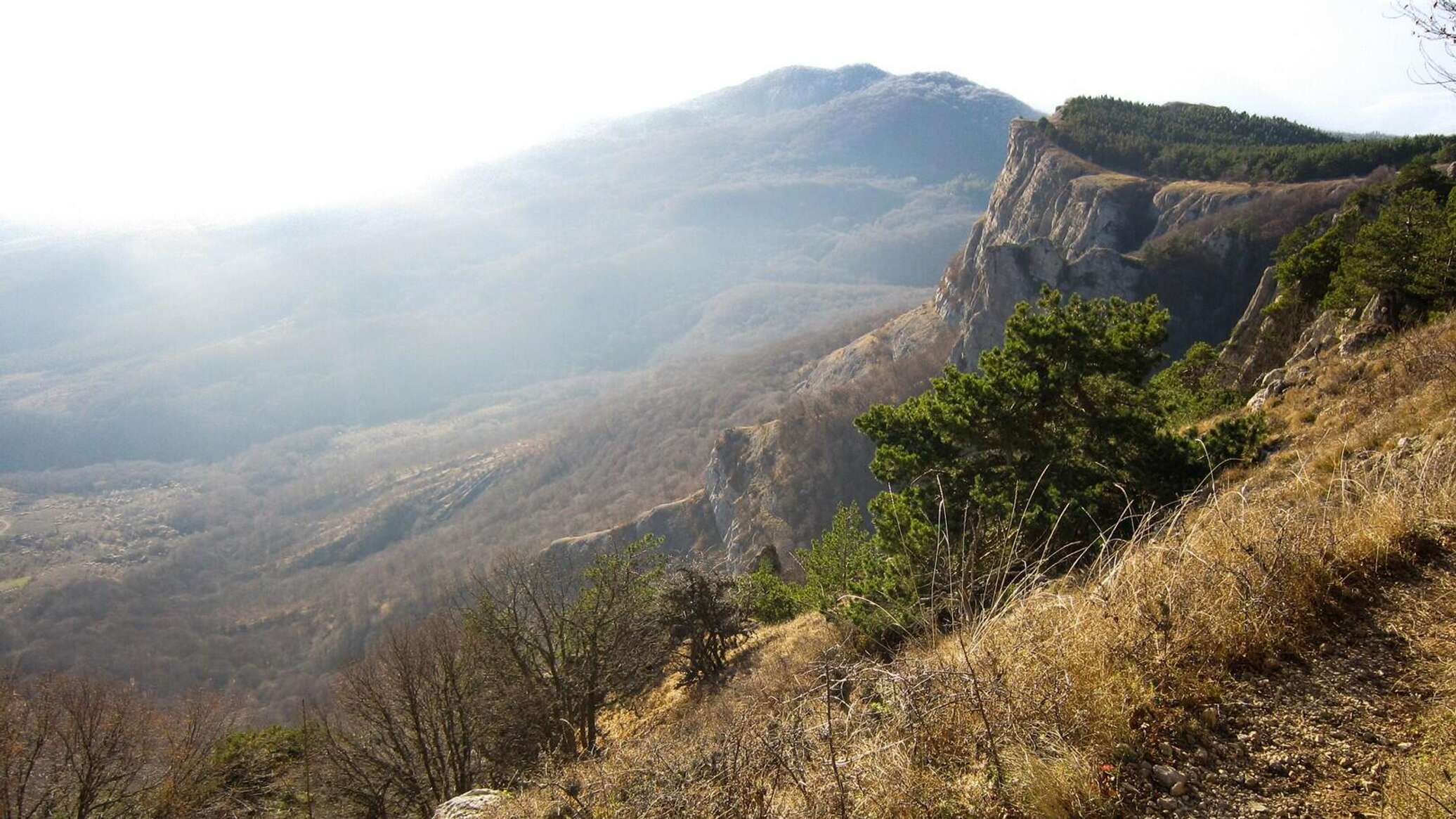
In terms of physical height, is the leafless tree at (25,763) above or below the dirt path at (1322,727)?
below

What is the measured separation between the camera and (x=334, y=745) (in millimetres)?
15977

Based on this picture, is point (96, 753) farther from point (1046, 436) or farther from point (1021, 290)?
point (1021, 290)

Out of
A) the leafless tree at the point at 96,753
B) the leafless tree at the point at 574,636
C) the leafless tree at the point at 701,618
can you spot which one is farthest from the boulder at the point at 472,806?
the leafless tree at the point at 96,753

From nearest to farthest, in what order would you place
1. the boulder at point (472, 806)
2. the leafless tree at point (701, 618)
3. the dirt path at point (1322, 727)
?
1. the dirt path at point (1322, 727)
2. the boulder at point (472, 806)
3. the leafless tree at point (701, 618)

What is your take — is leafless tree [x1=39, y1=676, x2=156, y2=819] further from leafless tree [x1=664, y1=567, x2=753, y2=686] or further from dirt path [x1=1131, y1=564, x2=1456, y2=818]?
dirt path [x1=1131, y1=564, x2=1456, y2=818]

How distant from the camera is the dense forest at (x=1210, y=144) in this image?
54.1 meters

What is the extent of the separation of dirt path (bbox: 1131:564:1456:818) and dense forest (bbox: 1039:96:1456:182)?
65115mm

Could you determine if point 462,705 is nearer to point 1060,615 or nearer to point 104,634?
point 1060,615

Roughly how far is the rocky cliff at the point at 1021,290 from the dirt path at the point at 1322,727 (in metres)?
40.4

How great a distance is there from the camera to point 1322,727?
286cm

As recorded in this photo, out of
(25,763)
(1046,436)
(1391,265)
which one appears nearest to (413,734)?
(25,763)

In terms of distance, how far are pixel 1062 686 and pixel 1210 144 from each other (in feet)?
284

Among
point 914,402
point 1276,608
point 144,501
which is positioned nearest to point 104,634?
point 144,501

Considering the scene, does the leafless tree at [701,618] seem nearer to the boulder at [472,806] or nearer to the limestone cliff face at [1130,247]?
the boulder at [472,806]
